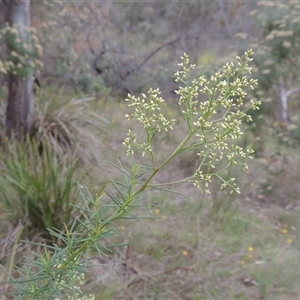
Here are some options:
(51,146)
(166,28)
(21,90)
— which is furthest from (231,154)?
(166,28)

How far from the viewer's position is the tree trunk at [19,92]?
552 centimetres

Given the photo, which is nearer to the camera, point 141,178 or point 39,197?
point 141,178

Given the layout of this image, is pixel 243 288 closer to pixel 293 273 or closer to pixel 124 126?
pixel 293 273

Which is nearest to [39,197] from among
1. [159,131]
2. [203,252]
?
[203,252]

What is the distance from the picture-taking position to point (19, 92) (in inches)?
222

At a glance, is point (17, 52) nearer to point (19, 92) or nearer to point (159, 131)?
point (19, 92)

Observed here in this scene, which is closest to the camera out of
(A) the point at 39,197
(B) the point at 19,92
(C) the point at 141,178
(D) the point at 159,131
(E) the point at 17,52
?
(D) the point at 159,131

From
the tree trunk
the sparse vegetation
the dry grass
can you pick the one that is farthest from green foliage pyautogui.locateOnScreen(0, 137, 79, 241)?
the tree trunk

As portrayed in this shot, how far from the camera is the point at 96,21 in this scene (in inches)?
400

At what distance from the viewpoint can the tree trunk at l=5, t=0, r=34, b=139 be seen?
18.1ft

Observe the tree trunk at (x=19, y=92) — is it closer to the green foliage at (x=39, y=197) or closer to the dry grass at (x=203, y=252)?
the dry grass at (x=203, y=252)

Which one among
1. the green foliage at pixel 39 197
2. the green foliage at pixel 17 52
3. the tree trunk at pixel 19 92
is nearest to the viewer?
the green foliage at pixel 39 197

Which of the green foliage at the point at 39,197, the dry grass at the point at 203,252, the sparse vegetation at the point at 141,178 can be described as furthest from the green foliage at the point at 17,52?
the green foliage at the point at 39,197

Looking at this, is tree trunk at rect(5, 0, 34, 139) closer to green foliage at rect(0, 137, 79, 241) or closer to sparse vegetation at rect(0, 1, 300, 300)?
sparse vegetation at rect(0, 1, 300, 300)
